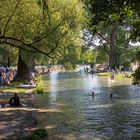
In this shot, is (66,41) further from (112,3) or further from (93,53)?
(93,53)

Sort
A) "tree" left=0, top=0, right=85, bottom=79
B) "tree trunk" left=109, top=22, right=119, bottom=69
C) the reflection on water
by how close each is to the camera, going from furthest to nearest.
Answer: "tree trunk" left=109, top=22, right=119, bottom=69 < "tree" left=0, top=0, right=85, bottom=79 < the reflection on water

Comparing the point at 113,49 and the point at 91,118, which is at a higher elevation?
the point at 113,49

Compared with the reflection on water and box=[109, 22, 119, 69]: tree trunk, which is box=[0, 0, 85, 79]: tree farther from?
box=[109, 22, 119, 69]: tree trunk

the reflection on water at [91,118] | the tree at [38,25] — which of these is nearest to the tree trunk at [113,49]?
the tree at [38,25]

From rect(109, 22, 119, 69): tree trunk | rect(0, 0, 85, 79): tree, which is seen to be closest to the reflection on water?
rect(0, 0, 85, 79): tree

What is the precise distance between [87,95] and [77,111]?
12.6m

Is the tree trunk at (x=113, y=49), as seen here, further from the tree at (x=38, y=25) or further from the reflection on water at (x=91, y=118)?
the reflection on water at (x=91, y=118)

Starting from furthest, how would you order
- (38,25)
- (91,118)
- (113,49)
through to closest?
(113,49), (38,25), (91,118)

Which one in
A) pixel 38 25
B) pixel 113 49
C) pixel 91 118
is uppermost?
pixel 113 49

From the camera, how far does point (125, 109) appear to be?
103 feet

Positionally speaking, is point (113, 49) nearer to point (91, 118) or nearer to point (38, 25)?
point (38, 25)

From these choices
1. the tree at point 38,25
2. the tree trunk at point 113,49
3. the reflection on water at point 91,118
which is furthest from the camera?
the tree trunk at point 113,49

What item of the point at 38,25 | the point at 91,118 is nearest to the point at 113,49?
the point at 38,25

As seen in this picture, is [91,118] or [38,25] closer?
[91,118]
